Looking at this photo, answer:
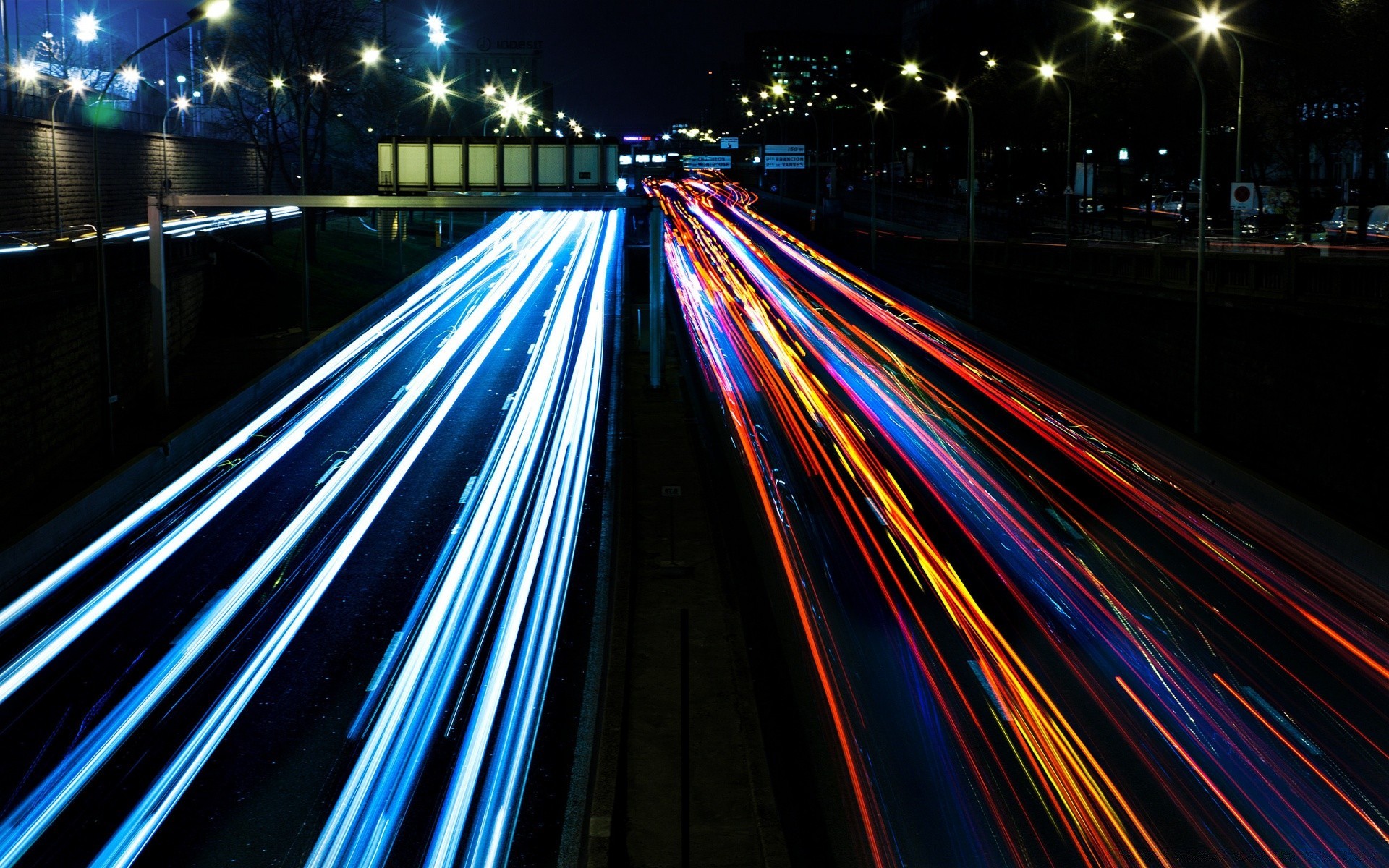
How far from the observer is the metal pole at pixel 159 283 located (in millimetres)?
27594

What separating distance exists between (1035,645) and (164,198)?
21167mm

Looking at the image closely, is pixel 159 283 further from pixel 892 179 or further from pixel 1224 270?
pixel 892 179

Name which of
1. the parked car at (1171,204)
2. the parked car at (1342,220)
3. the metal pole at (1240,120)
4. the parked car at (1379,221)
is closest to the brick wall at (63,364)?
the metal pole at (1240,120)

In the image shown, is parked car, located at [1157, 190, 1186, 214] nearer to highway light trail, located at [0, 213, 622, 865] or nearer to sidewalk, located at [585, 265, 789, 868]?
highway light trail, located at [0, 213, 622, 865]

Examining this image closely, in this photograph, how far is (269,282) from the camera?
45.6m

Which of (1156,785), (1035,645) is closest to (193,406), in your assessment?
(1035,645)

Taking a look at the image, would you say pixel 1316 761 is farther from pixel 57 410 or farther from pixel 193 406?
pixel 193 406

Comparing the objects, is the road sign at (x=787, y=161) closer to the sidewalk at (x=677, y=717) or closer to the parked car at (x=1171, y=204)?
the parked car at (x=1171, y=204)

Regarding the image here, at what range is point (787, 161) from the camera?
87.1 metres

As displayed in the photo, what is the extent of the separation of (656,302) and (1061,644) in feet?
64.9

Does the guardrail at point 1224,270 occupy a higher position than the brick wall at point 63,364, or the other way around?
the guardrail at point 1224,270

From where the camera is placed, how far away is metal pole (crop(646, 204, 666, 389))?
108 feet

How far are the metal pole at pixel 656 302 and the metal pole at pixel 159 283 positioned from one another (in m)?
11.7

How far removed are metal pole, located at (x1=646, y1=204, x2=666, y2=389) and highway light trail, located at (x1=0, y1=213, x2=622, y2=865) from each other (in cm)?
202
